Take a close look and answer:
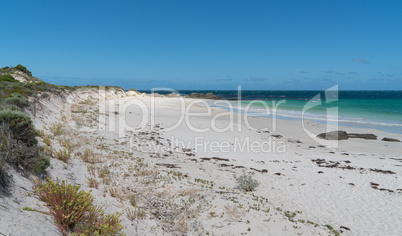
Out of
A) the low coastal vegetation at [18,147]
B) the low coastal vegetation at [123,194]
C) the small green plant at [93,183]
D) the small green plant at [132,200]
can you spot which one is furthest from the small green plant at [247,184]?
the low coastal vegetation at [18,147]

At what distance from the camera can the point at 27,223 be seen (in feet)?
11.4

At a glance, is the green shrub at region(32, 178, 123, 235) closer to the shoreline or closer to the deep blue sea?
the shoreline

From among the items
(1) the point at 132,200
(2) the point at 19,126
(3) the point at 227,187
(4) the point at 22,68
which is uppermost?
(4) the point at 22,68

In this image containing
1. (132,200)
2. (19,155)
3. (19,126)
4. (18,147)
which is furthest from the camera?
(19,126)

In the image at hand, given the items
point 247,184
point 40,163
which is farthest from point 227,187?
point 40,163

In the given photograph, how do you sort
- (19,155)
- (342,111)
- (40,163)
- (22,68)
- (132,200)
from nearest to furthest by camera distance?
1. (19,155)
2. (40,163)
3. (132,200)
4. (22,68)
5. (342,111)

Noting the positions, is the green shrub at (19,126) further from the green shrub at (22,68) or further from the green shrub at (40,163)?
the green shrub at (22,68)

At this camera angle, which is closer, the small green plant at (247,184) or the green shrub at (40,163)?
the green shrub at (40,163)

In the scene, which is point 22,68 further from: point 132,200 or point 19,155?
point 132,200

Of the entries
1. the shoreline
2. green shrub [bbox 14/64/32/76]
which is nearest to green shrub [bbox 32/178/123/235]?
the shoreline

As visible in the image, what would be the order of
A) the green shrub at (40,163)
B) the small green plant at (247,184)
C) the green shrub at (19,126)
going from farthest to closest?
the small green plant at (247,184) < the green shrub at (19,126) < the green shrub at (40,163)

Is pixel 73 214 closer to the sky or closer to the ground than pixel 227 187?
closer to the sky

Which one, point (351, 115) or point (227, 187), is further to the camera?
point (351, 115)

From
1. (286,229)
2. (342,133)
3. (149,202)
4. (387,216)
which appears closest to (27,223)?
(149,202)
